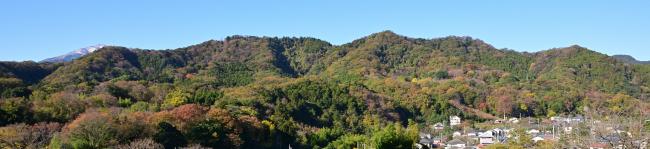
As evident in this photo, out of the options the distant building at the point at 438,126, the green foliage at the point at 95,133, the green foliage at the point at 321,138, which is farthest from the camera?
the distant building at the point at 438,126

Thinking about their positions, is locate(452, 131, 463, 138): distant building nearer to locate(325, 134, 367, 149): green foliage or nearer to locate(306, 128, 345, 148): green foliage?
locate(306, 128, 345, 148): green foliage

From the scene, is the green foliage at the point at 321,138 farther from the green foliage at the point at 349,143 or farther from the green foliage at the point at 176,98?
the green foliage at the point at 176,98

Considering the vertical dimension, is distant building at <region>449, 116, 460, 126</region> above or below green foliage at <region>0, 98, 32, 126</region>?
below

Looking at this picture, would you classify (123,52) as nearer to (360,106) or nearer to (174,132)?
(360,106)

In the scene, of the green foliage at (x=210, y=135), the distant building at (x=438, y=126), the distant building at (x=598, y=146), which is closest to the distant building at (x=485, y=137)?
the distant building at (x=438, y=126)

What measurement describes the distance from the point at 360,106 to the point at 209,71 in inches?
870

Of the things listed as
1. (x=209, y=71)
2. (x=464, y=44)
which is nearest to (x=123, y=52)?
(x=209, y=71)

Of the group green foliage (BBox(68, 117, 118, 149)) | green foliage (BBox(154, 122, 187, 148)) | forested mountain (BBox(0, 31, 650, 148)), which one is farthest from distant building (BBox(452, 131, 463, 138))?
green foliage (BBox(68, 117, 118, 149))

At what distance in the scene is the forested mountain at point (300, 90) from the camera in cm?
2248

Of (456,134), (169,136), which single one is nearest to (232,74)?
(456,134)

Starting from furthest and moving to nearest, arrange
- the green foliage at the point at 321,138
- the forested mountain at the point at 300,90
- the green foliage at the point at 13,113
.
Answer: the green foliage at the point at 321,138 < the forested mountain at the point at 300,90 < the green foliage at the point at 13,113

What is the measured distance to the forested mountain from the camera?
2248cm

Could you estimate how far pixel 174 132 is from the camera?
2152 centimetres

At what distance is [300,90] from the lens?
44.5 meters
